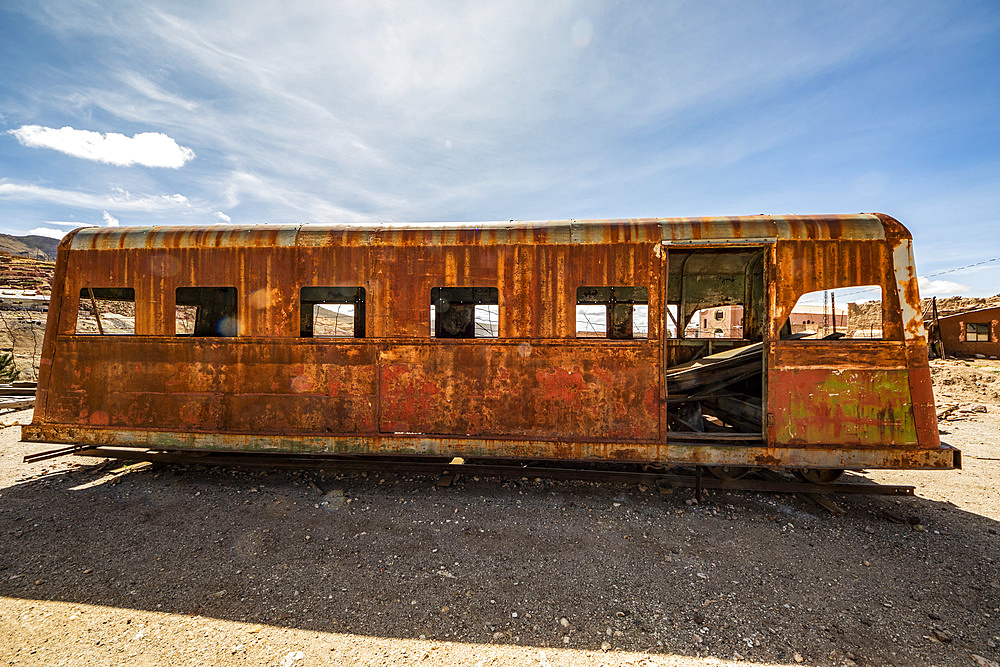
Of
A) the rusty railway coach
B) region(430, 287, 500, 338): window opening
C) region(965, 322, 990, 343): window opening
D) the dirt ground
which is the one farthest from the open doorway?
region(965, 322, 990, 343): window opening

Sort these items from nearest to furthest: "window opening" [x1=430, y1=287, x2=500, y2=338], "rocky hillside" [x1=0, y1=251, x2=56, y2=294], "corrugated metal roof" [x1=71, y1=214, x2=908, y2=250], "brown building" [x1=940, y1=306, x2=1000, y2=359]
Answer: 1. "corrugated metal roof" [x1=71, y1=214, x2=908, y2=250]
2. "window opening" [x1=430, y1=287, x2=500, y2=338]
3. "brown building" [x1=940, y1=306, x2=1000, y2=359]
4. "rocky hillside" [x1=0, y1=251, x2=56, y2=294]

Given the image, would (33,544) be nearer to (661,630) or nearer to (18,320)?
(661,630)

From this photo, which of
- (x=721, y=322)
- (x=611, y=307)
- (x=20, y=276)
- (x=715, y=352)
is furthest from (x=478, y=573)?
(x=20, y=276)

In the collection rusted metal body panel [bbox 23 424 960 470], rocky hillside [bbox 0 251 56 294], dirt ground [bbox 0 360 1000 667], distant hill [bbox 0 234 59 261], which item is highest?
distant hill [bbox 0 234 59 261]

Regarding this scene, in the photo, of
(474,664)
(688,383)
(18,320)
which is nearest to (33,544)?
(474,664)

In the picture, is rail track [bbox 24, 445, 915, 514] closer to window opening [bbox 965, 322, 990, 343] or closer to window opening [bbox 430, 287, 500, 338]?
window opening [bbox 430, 287, 500, 338]

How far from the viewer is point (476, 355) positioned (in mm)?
4340

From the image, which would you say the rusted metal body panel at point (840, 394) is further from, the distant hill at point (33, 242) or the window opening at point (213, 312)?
the distant hill at point (33, 242)

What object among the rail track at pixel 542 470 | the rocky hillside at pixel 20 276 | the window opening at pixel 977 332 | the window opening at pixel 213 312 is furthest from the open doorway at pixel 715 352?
the rocky hillside at pixel 20 276

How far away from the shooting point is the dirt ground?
2.60 meters

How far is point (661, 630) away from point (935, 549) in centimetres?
306

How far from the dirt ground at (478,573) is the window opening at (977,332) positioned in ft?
56.8

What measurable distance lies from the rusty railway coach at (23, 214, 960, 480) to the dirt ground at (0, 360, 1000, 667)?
621mm

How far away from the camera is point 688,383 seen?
4957 mm
